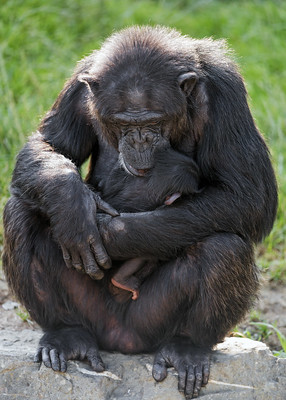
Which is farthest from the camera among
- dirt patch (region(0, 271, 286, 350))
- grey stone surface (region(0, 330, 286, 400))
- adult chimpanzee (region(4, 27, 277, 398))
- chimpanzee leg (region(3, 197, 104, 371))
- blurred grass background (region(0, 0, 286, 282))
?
blurred grass background (region(0, 0, 286, 282))

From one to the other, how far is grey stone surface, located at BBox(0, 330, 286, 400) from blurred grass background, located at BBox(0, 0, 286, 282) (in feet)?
9.18

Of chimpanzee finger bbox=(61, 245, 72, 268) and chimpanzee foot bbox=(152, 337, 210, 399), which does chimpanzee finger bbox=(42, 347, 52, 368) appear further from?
chimpanzee foot bbox=(152, 337, 210, 399)

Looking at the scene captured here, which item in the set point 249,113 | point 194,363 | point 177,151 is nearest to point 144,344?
point 194,363

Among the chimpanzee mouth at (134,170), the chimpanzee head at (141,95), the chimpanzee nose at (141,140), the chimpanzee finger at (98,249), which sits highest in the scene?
the chimpanzee head at (141,95)

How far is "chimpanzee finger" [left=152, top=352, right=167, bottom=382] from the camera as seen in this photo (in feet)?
17.5

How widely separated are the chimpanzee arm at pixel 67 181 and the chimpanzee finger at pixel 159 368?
2.32ft

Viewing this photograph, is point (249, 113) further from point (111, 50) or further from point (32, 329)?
point (32, 329)

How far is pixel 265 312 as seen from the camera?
7645mm

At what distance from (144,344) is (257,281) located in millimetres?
958

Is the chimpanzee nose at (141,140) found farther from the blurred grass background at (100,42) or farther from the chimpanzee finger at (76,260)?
the blurred grass background at (100,42)

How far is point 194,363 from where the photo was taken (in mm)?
5367

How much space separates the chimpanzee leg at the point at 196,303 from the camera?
17.4ft

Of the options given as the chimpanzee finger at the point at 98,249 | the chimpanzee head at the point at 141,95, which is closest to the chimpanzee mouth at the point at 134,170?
the chimpanzee head at the point at 141,95

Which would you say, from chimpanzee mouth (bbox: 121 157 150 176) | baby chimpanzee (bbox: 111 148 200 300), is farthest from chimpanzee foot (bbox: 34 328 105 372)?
chimpanzee mouth (bbox: 121 157 150 176)
